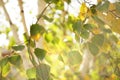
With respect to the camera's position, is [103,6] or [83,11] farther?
[83,11]

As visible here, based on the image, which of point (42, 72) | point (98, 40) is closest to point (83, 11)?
point (98, 40)

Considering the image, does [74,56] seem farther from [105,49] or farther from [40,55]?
[105,49]

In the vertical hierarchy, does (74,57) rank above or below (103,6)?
below

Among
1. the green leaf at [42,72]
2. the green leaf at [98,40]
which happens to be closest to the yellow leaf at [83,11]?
the green leaf at [98,40]

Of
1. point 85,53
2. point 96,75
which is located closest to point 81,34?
point 85,53

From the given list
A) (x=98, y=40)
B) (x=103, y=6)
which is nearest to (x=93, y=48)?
(x=98, y=40)

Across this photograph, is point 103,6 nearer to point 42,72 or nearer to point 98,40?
point 98,40

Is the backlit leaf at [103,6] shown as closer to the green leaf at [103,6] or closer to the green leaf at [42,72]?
the green leaf at [103,6]

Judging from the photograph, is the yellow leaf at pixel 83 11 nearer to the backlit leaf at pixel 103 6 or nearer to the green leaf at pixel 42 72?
the backlit leaf at pixel 103 6

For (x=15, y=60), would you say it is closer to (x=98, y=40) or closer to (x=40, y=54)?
(x=40, y=54)

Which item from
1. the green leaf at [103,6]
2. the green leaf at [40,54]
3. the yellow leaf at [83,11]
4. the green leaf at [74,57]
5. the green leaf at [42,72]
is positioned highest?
the green leaf at [103,6]

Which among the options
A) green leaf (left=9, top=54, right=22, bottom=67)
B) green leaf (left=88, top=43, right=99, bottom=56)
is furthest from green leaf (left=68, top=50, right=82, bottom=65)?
green leaf (left=9, top=54, right=22, bottom=67)

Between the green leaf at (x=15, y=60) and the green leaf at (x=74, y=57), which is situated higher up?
the green leaf at (x=15, y=60)

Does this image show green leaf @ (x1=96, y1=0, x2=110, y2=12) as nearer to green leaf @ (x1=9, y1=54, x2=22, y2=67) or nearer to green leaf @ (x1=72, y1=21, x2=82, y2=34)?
green leaf @ (x1=72, y1=21, x2=82, y2=34)
